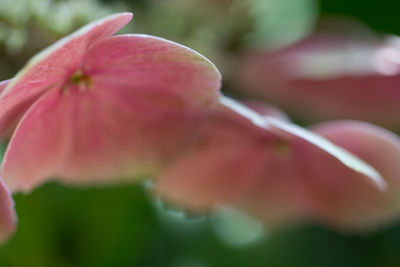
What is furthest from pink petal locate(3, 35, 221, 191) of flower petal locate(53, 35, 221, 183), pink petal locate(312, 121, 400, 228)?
pink petal locate(312, 121, 400, 228)

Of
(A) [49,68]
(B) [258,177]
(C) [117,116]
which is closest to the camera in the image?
(A) [49,68]

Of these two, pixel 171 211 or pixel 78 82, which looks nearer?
pixel 78 82

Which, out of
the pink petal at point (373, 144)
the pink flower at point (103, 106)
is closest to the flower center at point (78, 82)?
the pink flower at point (103, 106)

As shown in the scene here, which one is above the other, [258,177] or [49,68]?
[49,68]

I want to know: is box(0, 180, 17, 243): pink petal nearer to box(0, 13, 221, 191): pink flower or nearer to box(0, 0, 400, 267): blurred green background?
box(0, 13, 221, 191): pink flower

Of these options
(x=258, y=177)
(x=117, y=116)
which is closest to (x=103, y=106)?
(x=117, y=116)

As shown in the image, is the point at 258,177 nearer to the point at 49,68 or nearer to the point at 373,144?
the point at 373,144

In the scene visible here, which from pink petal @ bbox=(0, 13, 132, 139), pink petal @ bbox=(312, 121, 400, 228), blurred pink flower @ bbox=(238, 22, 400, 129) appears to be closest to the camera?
pink petal @ bbox=(0, 13, 132, 139)
